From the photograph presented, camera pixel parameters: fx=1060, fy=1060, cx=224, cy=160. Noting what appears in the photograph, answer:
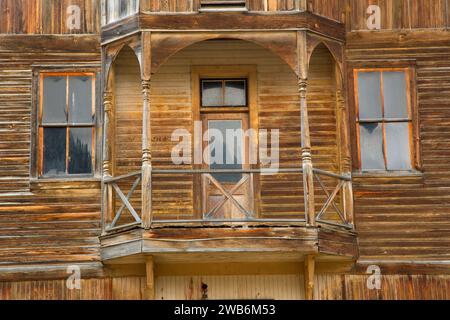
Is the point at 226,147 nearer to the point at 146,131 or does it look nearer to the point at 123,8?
the point at 146,131

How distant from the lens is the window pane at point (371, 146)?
19.8 meters

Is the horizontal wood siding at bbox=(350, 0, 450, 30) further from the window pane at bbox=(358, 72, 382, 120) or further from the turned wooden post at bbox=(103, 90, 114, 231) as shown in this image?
the turned wooden post at bbox=(103, 90, 114, 231)

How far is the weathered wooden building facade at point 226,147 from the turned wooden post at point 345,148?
36 millimetres

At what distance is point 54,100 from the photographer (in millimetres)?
19828

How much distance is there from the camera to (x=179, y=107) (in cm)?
1986

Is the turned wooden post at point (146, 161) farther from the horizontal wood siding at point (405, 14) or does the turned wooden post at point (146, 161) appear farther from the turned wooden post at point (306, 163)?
the horizontal wood siding at point (405, 14)

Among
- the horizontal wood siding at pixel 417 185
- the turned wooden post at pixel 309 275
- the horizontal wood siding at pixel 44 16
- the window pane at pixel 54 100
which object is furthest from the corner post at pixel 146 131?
the horizontal wood siding at pixel 417 185

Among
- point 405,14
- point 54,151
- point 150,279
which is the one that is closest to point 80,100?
point 54,151

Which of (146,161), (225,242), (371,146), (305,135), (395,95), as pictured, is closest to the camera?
(225,242)

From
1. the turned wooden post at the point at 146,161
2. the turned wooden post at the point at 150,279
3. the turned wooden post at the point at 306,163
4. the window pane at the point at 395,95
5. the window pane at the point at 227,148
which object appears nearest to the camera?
the turned wooden post at the point at 146,161

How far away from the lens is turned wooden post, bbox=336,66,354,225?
62.5ft

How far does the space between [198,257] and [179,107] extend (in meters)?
3.13

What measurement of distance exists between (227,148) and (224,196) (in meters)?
1.05
